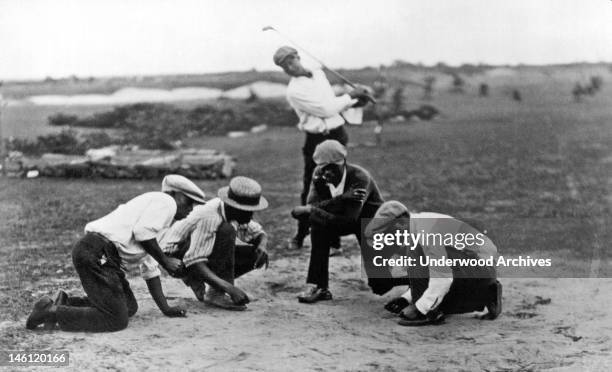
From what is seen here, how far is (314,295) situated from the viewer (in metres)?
5.40

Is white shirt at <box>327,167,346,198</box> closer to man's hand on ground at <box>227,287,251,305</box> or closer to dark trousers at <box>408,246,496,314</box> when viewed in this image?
dark trousers at <box>408,246,496,314</box>

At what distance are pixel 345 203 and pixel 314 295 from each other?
70 cm

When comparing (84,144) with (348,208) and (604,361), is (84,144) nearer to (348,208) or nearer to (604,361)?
(348,208)

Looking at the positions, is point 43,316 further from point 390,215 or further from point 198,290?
point 390,215

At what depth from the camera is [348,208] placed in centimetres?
536

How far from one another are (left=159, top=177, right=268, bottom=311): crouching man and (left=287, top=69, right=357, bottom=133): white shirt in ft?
5.68

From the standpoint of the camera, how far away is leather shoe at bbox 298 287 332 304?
537 cm

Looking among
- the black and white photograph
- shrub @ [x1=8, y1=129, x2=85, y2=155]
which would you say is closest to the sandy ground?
the black and white photograph

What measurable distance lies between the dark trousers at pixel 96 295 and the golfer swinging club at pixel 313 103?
2398 mm

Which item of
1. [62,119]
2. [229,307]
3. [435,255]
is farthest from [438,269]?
[62,119]

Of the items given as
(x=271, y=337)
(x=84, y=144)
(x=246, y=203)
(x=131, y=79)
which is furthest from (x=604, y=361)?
(x=131, y=79)

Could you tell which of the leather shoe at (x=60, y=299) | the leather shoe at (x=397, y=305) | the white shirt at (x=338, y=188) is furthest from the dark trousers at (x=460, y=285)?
the leather shoe at (x=60, y=299)

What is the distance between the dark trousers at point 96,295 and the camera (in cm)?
434

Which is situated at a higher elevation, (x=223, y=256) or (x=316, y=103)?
(x=316, y=103)
